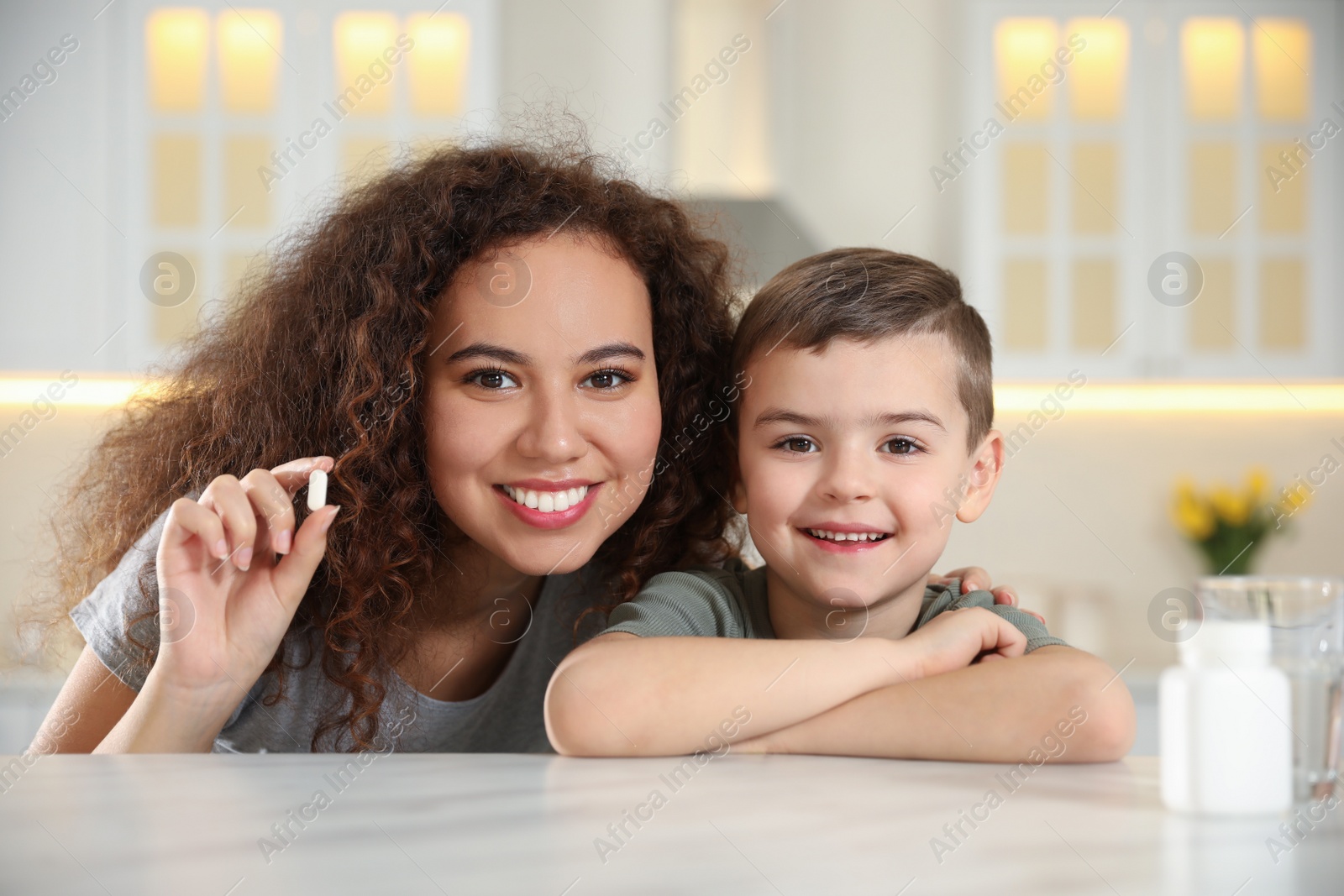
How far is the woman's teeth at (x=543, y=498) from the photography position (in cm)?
98

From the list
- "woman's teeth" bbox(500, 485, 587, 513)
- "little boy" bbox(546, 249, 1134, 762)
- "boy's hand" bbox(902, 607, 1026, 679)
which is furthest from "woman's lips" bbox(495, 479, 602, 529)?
"boy's hand" bbox(902, 607, 1026, 679)

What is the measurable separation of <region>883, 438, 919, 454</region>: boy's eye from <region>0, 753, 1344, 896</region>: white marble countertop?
32 cm

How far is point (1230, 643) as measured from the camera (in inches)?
21.0

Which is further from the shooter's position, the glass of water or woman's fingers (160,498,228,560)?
woman's fingers (160,498,228,560)

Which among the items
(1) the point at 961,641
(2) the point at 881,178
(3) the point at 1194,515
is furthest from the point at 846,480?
(3) the point at 1194,515

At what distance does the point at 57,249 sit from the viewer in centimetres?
221

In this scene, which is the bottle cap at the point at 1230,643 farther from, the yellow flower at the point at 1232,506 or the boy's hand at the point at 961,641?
the yellow flower at the point at 1232,506

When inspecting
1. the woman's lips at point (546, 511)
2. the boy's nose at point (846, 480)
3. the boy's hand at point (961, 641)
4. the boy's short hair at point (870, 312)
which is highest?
the boy's short hair at point (870, 312)

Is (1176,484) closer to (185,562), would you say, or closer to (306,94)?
(306,94)

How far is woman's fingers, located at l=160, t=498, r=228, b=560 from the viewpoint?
2.76ft

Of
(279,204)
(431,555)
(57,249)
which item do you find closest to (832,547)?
(431,555)

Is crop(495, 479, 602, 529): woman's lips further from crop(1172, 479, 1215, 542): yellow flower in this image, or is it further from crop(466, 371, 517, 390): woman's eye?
crop(1172, 479, 1215, 542): yellow flower

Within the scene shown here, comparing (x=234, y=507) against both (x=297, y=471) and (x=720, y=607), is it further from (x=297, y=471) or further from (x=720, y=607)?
(x=720, y=607)

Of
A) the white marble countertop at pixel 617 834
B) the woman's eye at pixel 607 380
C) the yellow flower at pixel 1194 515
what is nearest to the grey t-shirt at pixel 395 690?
the woman's eye at pixel 607 380
